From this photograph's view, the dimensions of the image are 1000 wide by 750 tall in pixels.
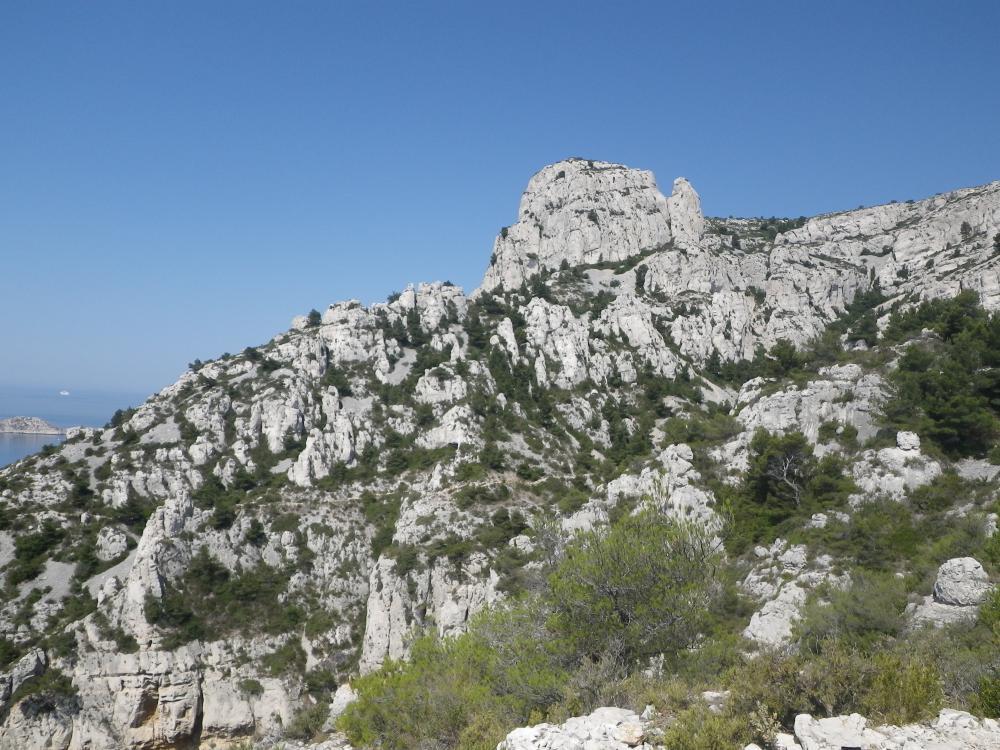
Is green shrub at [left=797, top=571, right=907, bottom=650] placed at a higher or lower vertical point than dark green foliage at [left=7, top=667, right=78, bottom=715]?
higher

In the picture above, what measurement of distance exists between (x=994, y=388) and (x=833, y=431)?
7.09 metres

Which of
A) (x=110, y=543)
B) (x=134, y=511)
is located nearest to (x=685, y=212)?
(x=134, y=511)

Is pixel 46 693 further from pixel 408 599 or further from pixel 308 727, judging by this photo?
pixel 308 727

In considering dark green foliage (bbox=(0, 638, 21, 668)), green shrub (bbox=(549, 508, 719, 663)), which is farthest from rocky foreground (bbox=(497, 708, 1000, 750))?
dark green foliage (bbox=(0, 638, 21, 668))

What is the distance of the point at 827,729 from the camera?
8398 mm

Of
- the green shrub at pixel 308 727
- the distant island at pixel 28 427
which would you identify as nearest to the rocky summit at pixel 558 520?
the green shrub at pixel 308 727

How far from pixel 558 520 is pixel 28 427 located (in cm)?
19744

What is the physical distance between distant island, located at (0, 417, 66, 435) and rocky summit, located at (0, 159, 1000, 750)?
140 meters

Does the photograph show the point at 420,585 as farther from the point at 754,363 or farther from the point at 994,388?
the point at 754,363

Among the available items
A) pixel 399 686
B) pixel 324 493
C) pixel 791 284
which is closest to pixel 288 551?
pixel 324 493

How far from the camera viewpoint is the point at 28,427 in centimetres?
16788

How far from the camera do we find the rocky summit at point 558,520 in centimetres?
1238

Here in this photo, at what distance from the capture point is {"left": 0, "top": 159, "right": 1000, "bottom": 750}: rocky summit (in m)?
12.4

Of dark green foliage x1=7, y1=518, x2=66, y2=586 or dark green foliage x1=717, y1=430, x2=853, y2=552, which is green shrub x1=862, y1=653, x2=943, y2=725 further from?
dark green foliage x1=7, y1=518, x2=66, y2=586
